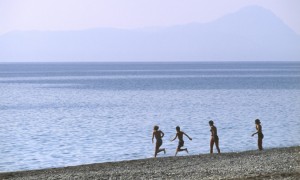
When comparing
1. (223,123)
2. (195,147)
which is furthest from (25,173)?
(223,123)

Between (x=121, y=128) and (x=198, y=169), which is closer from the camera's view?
(x=198, y=169)

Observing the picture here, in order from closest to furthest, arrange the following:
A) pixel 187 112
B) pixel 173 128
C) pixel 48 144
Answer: pixel 48 144 → pixel 173 128 → pixel 187 112

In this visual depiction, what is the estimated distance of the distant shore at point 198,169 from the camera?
2183cm

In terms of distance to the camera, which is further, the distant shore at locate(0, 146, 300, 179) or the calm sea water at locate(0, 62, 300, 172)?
the calm sea water at locate(0, 62, 300, 172)

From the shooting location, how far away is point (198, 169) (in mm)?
23766

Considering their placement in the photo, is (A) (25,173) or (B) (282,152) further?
(B) (282,152)

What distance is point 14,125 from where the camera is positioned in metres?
57.4

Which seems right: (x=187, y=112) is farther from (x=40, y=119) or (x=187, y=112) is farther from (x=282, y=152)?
(x=282, y=152)

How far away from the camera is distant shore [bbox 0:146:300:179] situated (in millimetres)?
21828

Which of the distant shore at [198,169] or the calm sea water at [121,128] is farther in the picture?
the calm sea water at [121,128]

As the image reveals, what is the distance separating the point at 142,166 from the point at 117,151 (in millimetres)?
11967

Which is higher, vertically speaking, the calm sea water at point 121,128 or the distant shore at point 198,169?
the distant shore at point 198,169

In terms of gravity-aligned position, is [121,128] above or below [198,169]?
below

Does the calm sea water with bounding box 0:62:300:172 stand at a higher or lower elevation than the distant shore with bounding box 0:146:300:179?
lower
